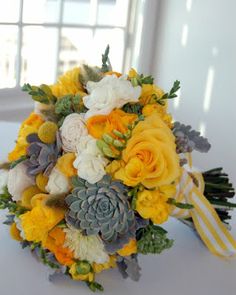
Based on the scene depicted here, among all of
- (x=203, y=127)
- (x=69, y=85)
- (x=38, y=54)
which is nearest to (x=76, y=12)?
(x=38, y=54)

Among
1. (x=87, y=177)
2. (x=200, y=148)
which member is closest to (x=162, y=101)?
(x=200, y=148)

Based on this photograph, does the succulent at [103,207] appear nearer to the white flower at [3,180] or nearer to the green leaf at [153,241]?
the green leaf at [153,241]

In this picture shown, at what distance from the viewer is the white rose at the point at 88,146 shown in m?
0.86

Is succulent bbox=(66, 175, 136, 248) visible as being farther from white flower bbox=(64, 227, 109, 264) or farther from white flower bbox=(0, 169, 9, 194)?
white flower bbox=(0, 169, 9, 194)

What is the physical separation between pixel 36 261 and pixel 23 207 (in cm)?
10

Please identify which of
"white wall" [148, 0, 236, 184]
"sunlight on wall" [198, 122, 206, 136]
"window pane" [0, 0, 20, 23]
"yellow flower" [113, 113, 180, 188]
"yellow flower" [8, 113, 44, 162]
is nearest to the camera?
"yellow flower" [113, 113, 180, 188]

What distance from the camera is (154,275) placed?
0.96 m

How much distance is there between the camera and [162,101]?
0.97 m

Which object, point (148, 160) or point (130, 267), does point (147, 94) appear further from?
point (130, 267)

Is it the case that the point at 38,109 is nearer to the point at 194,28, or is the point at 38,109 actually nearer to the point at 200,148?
A: the point at 200,148

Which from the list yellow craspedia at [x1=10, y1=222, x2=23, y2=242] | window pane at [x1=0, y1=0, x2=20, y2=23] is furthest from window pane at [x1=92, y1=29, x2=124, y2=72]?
yellow craspedia at [x1=10, y1=222, x2=23, y2=242]

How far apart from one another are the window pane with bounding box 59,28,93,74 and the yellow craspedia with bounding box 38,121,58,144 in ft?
5.82

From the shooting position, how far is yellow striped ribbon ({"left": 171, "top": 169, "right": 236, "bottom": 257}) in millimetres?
1030

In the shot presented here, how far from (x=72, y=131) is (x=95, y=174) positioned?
0.27ft
